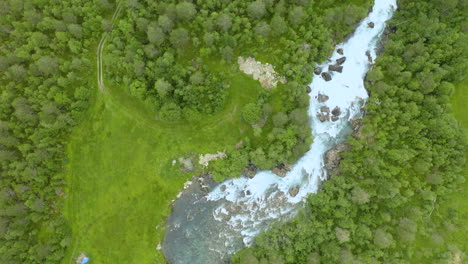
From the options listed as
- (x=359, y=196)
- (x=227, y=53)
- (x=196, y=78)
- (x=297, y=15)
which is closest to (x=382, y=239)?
(x=359, y=196)

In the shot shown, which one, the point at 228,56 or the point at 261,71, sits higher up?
the point at 228,56

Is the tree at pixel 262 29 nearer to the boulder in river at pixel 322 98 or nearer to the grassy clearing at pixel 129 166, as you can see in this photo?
the grassy clearing at pixel 129 166

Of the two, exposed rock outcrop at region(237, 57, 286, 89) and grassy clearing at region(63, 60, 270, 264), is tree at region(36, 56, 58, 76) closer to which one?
grassy clearing at region(63, 60, 270, 264)

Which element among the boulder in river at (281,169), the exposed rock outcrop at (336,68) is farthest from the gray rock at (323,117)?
the boulder in river at (281,169)

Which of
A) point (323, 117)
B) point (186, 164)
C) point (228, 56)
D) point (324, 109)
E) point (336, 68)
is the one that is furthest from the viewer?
point (336, 68)

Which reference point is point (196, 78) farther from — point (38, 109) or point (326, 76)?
point (38, 109)

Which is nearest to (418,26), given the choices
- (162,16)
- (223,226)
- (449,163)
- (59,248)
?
(449,163)

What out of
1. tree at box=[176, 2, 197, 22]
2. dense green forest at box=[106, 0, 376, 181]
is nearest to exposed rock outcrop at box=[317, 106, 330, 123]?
dense green forest at box=[106, 0, 376, 181]
